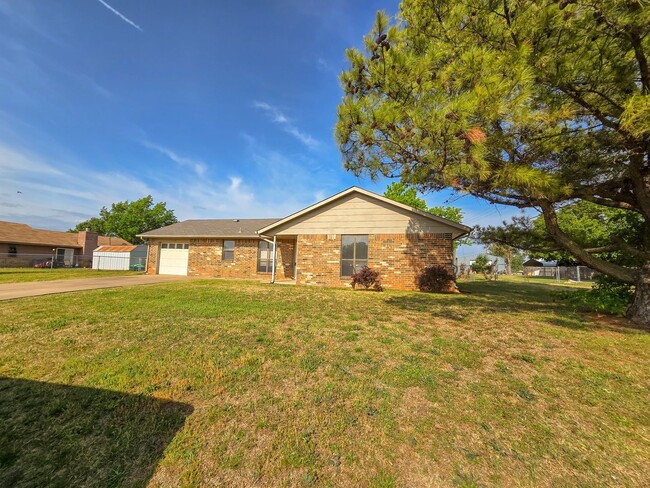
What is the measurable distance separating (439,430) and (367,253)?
9.87 m

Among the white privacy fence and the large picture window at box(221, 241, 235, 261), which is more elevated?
the large picture window at box(221, 241, 235, 261)

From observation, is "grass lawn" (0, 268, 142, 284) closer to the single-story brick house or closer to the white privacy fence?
the white privacy fence

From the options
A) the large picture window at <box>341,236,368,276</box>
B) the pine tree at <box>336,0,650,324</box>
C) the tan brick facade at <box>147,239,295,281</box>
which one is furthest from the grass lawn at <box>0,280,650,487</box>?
the tan brick facade at <box>147,239,295,281</box>

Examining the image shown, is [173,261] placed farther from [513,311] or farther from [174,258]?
[513,311]

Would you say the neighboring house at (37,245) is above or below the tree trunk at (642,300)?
above

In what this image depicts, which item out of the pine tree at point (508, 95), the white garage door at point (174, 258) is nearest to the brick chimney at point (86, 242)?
the white garage door at point (174, 258)

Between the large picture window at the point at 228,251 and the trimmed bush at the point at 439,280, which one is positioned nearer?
the trimmed bush at the point at 439,280

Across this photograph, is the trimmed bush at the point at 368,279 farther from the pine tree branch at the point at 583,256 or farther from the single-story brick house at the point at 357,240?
the pine tree branch at the point at 583,256

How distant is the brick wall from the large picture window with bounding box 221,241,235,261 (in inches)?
218

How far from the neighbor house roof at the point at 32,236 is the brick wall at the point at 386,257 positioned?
29.9 m

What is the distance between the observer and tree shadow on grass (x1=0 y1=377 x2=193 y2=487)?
1989mm

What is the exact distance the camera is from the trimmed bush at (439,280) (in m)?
11.0

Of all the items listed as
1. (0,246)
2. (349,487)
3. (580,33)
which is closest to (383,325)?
(349,487)

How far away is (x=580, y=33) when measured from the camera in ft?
14.1
